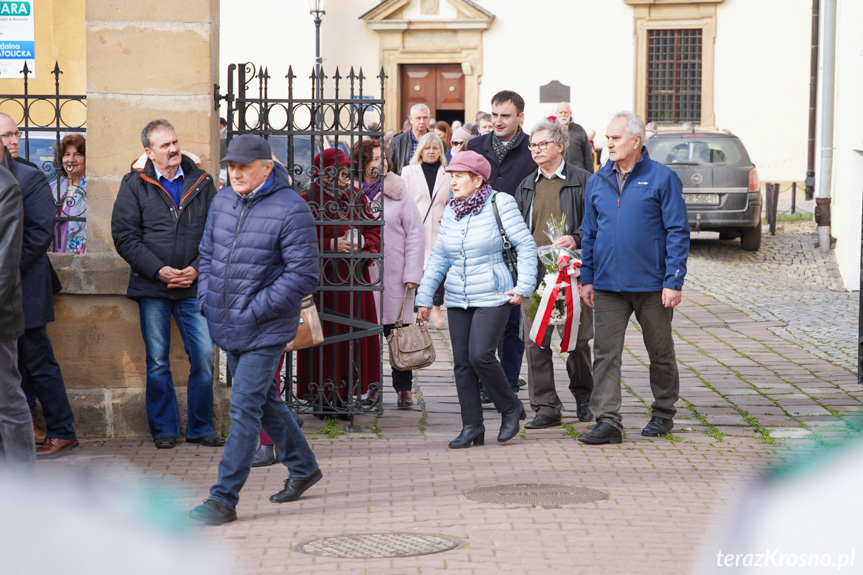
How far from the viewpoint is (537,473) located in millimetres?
6914

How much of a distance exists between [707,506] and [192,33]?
4.17 meters

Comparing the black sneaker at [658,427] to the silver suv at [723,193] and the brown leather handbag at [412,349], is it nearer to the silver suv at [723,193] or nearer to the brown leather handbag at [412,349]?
the brown leather handbag at [412,349]

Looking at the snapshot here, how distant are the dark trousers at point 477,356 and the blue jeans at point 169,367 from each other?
4.99 feet

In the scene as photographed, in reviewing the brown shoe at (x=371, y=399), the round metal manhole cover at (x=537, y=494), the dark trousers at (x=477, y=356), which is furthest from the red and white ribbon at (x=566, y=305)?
the round metal manhole cover at (x=537, y=494)

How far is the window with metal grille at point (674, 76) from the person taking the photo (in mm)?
32562

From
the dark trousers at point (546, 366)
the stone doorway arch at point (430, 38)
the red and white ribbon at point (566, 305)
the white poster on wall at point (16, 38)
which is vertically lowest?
the dark trousers at point (546, 366)

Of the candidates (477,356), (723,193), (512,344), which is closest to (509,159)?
(512,344)

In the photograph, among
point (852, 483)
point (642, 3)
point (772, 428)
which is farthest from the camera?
point (642, 3)

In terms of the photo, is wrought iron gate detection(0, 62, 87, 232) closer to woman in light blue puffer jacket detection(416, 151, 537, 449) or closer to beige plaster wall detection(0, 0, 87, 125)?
beige plaster wall detection(0, 0, 87, 125)

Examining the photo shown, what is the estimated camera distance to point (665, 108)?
33.0 meters

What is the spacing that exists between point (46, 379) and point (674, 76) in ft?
89.7

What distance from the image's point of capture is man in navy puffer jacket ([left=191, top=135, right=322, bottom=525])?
5875 mm

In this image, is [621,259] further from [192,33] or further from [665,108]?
[665,108]

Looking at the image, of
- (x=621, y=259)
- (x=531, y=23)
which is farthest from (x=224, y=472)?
(x=531, y=23)
